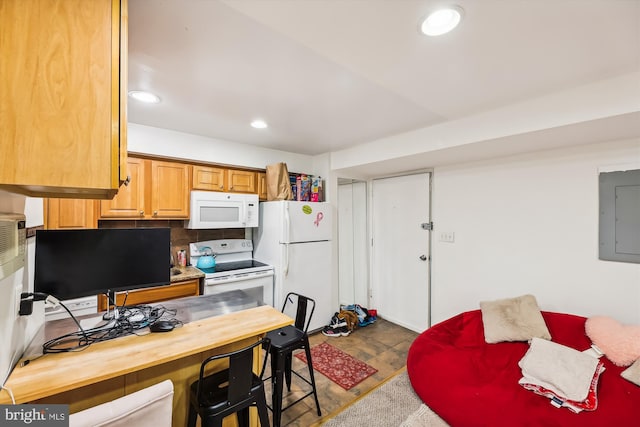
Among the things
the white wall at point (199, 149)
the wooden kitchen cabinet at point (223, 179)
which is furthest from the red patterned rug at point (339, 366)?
the white wall at point (199, 149)

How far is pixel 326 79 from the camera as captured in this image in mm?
1780

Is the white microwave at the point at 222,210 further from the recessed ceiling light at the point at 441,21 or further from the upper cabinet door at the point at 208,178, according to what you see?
the recessed ceiling light at the point at 441,21

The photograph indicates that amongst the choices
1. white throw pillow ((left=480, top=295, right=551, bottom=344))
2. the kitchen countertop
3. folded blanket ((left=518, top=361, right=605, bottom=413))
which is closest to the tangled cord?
the kitchen countertop

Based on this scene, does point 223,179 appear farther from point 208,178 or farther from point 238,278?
point 238,278

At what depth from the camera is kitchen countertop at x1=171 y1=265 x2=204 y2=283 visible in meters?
2.65

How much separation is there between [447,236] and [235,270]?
→ 247 cm

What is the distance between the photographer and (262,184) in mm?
3508

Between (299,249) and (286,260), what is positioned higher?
(299,249)

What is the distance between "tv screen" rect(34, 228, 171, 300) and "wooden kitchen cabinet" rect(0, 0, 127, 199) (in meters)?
0.63

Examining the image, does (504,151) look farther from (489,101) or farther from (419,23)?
(419,23)

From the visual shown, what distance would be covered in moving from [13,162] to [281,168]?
2580 mm

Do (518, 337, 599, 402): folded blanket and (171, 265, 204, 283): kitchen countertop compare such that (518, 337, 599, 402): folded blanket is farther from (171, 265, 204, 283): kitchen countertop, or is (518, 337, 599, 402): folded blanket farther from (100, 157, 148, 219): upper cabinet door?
(100, 157, 148, 219): upper cabinet door

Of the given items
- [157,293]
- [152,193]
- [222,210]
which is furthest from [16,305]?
[222,210]

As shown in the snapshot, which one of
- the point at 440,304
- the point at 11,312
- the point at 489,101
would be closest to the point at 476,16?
the point at 489,101
